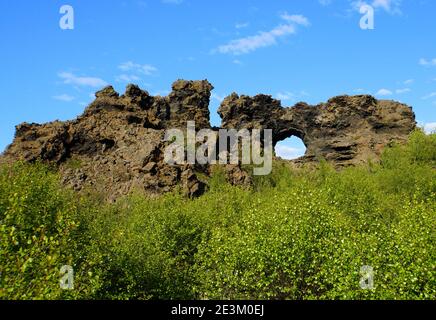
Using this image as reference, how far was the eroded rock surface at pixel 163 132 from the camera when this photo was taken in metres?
84.3

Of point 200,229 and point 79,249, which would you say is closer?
point 79,249

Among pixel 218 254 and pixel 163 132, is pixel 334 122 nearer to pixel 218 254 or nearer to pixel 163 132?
pixel 163 132

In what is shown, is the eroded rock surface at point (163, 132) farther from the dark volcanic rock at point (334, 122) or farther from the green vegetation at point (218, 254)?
the green vegetation at point (218, 254)

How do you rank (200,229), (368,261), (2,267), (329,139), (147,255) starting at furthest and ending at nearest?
(329,139)
(200,229)
(147,255)
(368,261)
(2,267)

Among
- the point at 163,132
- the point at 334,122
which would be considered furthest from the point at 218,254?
the point at 334,122

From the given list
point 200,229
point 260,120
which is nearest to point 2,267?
point 200,229

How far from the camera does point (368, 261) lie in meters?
24.0

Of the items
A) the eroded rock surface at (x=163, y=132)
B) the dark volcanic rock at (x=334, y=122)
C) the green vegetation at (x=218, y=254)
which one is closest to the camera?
the green vegetation at (x=218, y=254)

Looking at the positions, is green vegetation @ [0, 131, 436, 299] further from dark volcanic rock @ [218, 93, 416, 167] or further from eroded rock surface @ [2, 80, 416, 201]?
dark volcanic rock @ [218, 93, 416, 167]

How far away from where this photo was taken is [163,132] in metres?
93.4

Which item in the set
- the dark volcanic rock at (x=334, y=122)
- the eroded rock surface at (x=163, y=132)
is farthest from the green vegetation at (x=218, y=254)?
the dark volcanic rock at (x=334, y=122)

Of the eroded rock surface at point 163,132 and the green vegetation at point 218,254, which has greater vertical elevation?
the eroded rock surface at point 163,132

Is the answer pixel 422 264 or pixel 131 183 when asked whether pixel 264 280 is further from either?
pixel 131 183
